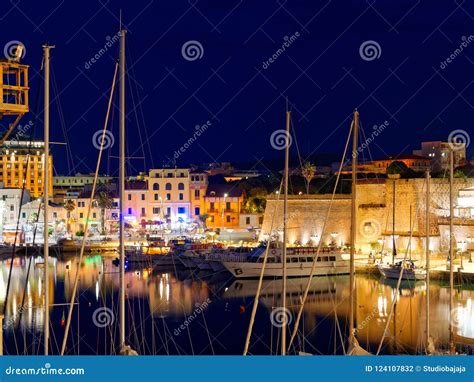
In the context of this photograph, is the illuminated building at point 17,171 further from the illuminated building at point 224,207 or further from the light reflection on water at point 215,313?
the light reflection on water at point 215,313

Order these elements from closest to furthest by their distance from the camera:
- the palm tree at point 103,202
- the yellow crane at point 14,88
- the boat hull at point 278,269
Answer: the yellow crane at point 14,88, the boat hull at point 278,269, the palm tree at point 103,202

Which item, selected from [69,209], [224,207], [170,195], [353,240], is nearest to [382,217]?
[224,207]

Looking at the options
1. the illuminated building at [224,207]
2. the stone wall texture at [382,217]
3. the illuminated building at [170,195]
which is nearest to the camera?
the stone wall texture at [382,217]

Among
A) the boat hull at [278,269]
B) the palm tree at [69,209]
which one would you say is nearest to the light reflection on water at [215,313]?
the boat hull at [278,269]

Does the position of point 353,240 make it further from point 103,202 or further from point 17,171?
point 17,171

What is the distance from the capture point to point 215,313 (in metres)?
14.3

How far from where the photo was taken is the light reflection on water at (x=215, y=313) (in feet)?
36.9

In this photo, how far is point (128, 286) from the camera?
18.1 m

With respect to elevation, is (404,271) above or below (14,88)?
below

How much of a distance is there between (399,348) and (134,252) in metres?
14.3

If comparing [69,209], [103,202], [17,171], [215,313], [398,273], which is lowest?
[215,313]

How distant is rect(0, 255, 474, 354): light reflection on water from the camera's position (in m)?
11.2
